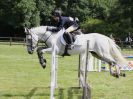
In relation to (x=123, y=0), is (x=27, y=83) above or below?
below

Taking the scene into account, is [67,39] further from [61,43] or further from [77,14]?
[77,14]

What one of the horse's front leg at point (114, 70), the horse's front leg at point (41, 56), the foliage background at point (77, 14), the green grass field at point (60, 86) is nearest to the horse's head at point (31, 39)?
the horse's front leg at point (41, 56)

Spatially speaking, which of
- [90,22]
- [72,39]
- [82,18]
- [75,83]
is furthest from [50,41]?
[82,18]

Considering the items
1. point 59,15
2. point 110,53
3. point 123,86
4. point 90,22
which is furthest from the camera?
point 90,22

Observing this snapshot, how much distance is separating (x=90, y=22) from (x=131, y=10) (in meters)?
10.4

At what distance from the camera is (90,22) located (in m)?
71.8

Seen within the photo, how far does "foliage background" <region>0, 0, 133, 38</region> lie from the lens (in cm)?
6450

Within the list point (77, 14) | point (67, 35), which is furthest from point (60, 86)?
point (77, 14)

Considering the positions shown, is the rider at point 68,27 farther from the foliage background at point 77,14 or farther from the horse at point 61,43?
the foliage background at point 77,14

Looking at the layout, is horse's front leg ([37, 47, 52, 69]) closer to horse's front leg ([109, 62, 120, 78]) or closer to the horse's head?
the horse's head

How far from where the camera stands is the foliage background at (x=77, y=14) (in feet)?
212

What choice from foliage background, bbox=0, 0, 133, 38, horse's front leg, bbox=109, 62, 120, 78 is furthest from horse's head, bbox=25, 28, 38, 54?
foliage background, bbox=0, 0, 133, 38

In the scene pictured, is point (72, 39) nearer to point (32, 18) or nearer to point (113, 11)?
point (113, 11)

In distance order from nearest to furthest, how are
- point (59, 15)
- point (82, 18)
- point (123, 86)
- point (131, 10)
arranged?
point (59, 15)
point (123, 86)
point (131, 10)
point (82, 18)
